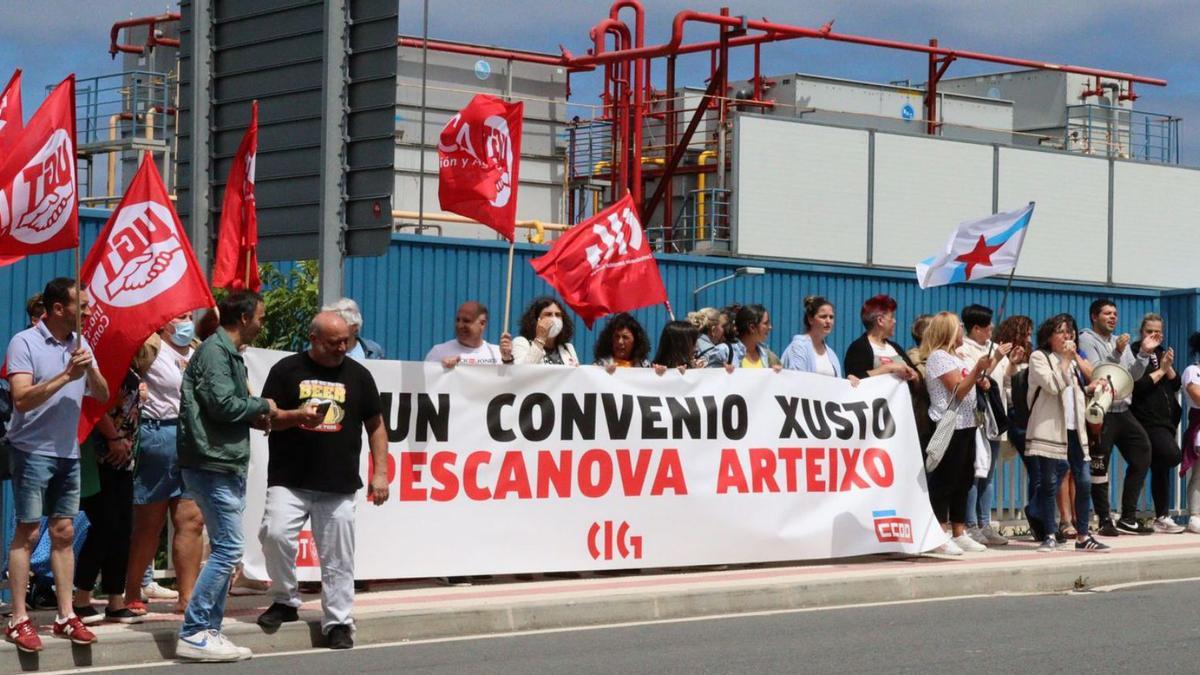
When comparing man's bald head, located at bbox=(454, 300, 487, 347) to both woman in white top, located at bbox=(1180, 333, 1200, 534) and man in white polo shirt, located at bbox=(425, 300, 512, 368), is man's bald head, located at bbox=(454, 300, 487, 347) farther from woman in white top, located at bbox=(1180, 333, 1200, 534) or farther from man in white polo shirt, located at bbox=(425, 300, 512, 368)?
woman in white top, located at bbox=(1180, 333, 1200, 534)

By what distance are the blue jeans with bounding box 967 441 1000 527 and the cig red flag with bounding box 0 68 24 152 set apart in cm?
783

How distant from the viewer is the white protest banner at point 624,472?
11.1 metres

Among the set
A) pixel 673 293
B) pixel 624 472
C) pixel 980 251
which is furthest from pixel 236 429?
pixel 673 293

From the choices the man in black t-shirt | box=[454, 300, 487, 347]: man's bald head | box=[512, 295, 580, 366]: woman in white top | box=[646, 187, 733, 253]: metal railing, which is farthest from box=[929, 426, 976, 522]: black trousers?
box=[646, 187, 733, 253]: metal railing

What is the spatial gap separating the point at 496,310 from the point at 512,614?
7.72 meters

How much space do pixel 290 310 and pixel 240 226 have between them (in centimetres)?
495

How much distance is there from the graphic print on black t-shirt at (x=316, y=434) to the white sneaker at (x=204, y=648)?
0.91m

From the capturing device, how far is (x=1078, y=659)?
8.92 metres

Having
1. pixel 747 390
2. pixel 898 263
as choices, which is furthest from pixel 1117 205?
pixel 747 390

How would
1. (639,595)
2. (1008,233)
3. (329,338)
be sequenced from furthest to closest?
1. (1008,233)
2. (639,595)
3. (329,338)

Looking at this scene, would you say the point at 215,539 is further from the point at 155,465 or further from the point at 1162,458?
the point at 1162,458

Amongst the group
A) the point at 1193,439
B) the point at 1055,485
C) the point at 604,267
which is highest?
the point at 604,267

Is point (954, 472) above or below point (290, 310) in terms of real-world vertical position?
below

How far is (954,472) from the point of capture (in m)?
13.3
